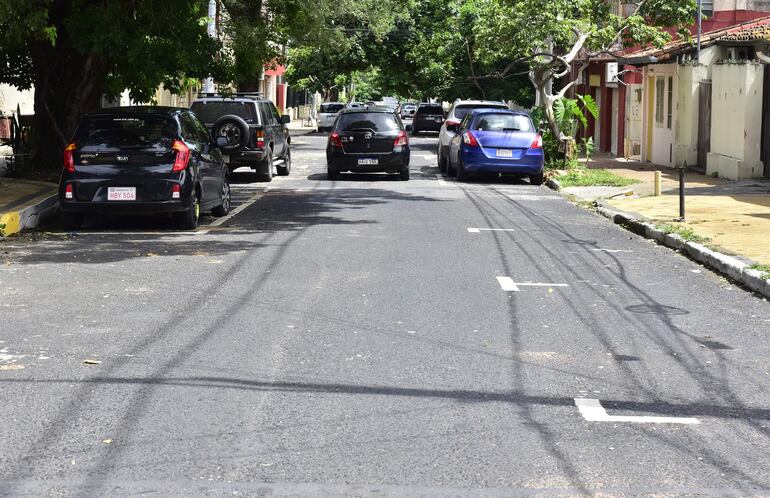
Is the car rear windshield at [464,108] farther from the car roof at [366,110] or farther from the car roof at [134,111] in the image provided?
the car roof at [134,111]

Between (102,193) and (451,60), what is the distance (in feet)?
120

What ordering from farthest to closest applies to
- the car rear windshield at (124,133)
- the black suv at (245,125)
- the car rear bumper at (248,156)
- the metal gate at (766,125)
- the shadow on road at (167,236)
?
the car rear bumper at (248,156)
the metal gate at (766,125)
the black suv at (245,125)
the car rear windshield at (124,133)
the shadow on road at (167,236)

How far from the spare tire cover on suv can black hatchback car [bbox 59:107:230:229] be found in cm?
765

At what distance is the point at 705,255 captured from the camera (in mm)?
13773

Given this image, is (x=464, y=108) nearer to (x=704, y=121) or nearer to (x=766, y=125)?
(x=704, y=121)

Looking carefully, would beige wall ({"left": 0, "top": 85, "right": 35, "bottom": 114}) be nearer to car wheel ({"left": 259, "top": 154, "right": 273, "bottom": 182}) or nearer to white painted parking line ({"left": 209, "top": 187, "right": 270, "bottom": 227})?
car wheel ({"left": 259, "top": 154, "right": 273, "bottom": 182})

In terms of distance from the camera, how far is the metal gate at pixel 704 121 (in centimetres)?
2981

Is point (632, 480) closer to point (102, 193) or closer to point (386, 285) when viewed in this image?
point (386, 285)

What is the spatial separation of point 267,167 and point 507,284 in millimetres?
15078

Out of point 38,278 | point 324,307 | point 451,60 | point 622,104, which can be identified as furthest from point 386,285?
point 451,60

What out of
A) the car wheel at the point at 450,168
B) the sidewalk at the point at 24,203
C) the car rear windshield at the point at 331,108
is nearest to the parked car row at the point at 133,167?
the sidewalk at the point at 24,203

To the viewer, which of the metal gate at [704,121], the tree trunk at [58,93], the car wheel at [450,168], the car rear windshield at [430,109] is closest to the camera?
the tree trunk at [58,93]

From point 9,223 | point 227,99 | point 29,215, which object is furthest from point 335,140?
point 9,223

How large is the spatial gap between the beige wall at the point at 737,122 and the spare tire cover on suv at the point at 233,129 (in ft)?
34.4
